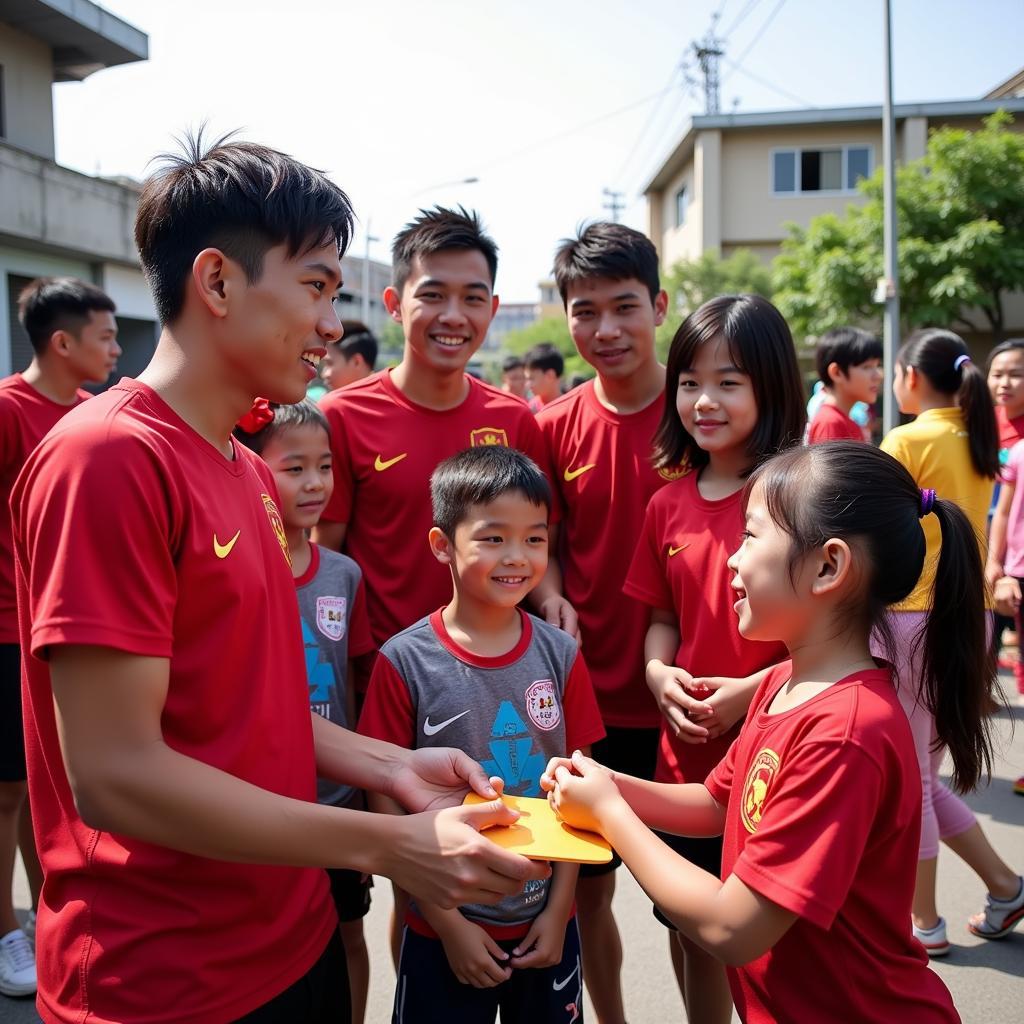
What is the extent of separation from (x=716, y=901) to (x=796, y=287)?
21.5 m

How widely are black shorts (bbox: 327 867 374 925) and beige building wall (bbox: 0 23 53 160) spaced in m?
15.0

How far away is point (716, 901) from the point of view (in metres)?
1.53

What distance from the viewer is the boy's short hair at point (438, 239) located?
294 centimetres

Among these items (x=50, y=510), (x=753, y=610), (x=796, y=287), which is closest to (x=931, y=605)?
(x=753, y=610)

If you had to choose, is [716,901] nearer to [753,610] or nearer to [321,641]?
[753,610]

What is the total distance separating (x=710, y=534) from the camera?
251cm

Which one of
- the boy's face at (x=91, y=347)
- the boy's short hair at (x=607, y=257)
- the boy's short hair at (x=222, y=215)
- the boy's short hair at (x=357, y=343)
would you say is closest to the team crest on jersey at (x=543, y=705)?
the boy's short hair at (x=222, y=215)

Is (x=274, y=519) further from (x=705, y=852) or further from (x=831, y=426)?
(x=831, y=426)

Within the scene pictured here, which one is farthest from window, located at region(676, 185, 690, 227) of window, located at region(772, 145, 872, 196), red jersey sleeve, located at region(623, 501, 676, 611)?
red jersey sleeve, located at region(623, 501, 676, 611)

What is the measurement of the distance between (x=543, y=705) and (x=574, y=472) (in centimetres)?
96

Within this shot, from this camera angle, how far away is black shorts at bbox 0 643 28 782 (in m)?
3.22

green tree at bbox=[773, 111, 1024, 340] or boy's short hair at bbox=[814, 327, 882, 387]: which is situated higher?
green tree at bbox=[773, 111, 1024, 340]

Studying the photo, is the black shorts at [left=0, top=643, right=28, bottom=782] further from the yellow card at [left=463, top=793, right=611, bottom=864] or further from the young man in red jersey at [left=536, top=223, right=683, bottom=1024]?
the yellow card at [left=463, top=793, right=611, bottom=864]

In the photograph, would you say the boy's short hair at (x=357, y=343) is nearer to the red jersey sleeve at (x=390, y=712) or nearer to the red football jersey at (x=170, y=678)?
the red jersey sleeve at (x=390, y=712)
